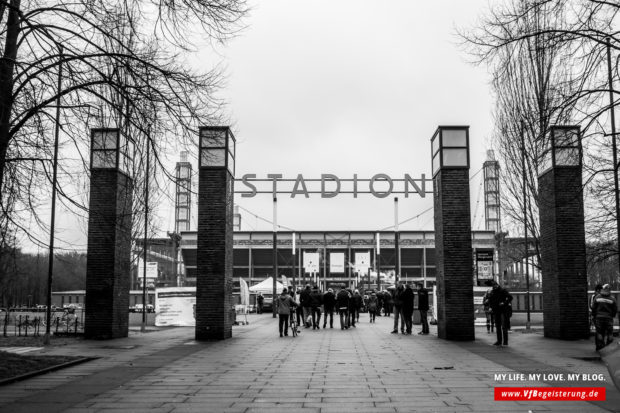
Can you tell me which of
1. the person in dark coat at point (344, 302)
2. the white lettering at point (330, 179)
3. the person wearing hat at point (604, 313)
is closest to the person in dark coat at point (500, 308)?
the person wearing hat at point (604, 313)

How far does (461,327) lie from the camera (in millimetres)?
19375

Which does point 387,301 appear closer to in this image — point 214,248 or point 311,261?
point 311,261

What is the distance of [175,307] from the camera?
29312 mm

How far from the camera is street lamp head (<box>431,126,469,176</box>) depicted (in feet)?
66.6

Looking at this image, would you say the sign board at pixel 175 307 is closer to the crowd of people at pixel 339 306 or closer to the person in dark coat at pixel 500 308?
the crowd of people at pixel 339 306

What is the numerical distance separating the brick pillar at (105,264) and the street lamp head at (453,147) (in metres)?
9.91

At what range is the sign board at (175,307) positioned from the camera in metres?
29.0

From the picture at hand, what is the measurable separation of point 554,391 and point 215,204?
43.3 feet

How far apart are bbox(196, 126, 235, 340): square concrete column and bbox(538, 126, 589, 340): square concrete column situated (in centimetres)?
1001

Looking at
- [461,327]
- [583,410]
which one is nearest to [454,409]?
[583,410]

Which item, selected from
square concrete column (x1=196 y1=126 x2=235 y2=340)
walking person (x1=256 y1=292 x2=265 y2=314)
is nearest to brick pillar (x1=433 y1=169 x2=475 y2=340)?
square concrete column (x1=196 y1=126 x2=235 y2=340)

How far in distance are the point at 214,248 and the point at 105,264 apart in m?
3.37

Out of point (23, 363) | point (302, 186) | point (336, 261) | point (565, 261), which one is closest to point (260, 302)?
point (336, 261)

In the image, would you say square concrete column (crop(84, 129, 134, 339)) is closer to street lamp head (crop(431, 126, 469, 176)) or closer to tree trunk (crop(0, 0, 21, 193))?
tree trunk (crop(0, 0, 21, 193))
